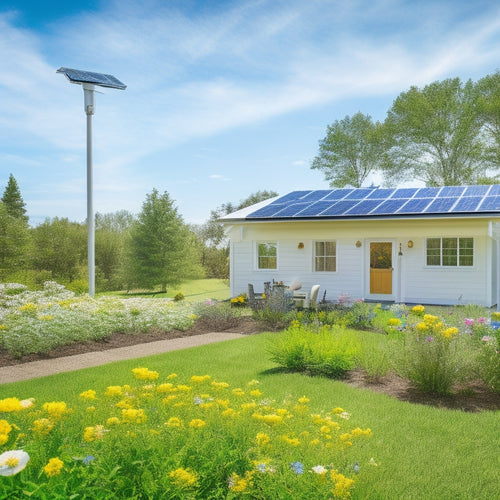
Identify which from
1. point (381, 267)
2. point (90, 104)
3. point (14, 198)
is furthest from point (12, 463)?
point (14, 198)

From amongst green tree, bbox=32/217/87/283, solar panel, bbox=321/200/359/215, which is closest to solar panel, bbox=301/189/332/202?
solar panel, bbox=321/200/359/215

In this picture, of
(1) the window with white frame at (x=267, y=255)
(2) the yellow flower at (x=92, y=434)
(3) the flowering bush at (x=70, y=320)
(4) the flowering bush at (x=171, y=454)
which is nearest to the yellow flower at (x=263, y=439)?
(4) the flowering bush at (x=171, y=454)

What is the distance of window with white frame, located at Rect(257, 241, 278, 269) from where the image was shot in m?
16.0

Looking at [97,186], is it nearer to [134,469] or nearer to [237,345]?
[237,345]

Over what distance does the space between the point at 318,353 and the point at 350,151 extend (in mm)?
30315

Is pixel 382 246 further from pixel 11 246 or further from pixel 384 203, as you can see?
pixel 11 246

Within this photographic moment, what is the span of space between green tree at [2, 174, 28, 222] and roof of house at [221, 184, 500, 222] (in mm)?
28019

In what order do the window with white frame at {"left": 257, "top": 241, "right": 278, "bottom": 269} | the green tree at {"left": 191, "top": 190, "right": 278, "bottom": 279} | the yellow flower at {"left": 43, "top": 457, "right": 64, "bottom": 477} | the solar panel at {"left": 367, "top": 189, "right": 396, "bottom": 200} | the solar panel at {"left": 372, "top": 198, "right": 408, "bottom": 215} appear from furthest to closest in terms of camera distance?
the green tree at {"left": 191, "top": 190, "right": 278, "bottom": 279} → the solar panel at {"left": 367, "top": 189, "right": 396, "bottom": 200} → the window with white frame at {"left": 257, "top": 241, "right": 278, "bottom": 269} → the solar panel at {"left": 372, "top": 198, "right": 408, "bottom": 215} → the yellow flower at {"left": 43, "top": 457, "right": 64, "bottom": 477}

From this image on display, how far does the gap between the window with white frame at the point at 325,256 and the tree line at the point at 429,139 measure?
19.0m

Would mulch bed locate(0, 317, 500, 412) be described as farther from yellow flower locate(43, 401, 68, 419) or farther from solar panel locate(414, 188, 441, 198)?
solar panel locate(414, 188, 441, 198)

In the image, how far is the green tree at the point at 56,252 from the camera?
84.7 ft

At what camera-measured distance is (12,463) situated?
1931 millimetres

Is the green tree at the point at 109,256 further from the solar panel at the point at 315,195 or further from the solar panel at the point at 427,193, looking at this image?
the solar panel at the point at 427,193

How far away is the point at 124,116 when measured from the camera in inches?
539
